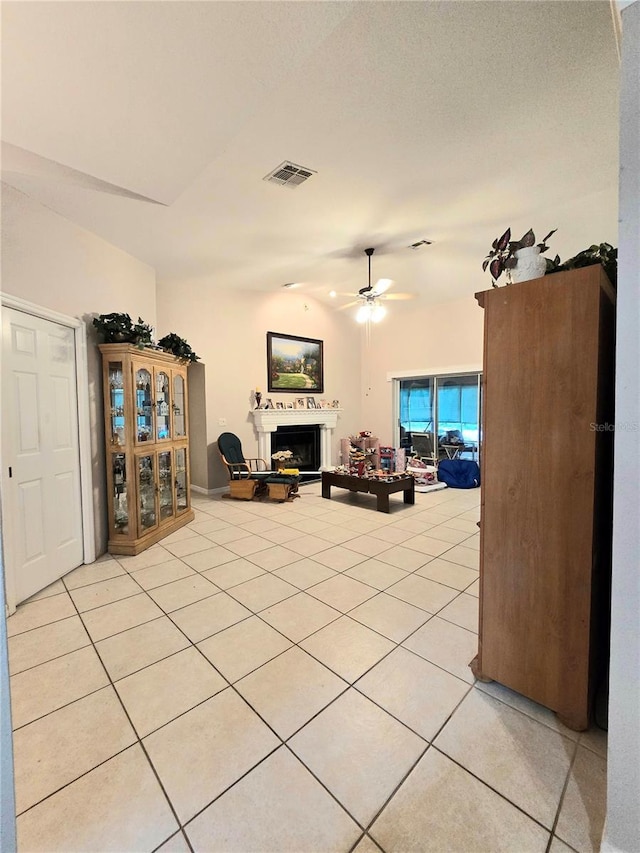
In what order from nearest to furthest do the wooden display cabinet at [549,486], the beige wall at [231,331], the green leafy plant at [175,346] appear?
1. the wooden display cabinet at [549,486]
2. the green leafy plant at [175,346]
3. the beige wall at [231,331]

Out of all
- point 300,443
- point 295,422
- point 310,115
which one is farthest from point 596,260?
point 300,443

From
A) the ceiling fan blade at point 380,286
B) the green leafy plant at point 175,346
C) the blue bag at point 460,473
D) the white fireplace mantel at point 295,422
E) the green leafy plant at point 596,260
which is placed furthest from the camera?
the white fireplace mantel at point 295,422

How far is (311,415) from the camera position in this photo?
704cm

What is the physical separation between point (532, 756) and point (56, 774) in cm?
193

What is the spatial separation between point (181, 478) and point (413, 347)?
525 centimetres

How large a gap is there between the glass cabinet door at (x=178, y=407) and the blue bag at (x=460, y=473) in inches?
179

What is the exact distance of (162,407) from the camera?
4.08 m

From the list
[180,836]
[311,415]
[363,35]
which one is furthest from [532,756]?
[311,415]

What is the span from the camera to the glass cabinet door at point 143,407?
3.70 metres

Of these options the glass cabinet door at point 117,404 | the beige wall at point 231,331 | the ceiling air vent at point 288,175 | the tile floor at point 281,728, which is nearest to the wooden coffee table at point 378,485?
the beige wall at point 231,331

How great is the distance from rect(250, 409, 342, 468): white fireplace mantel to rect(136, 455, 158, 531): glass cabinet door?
2.66 m

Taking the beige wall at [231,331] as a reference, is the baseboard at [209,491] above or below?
below

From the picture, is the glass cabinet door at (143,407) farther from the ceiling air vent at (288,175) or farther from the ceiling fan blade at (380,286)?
the ceiling fan blade at (380,286)

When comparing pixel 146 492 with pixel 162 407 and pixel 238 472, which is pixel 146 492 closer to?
pixel 162 407
